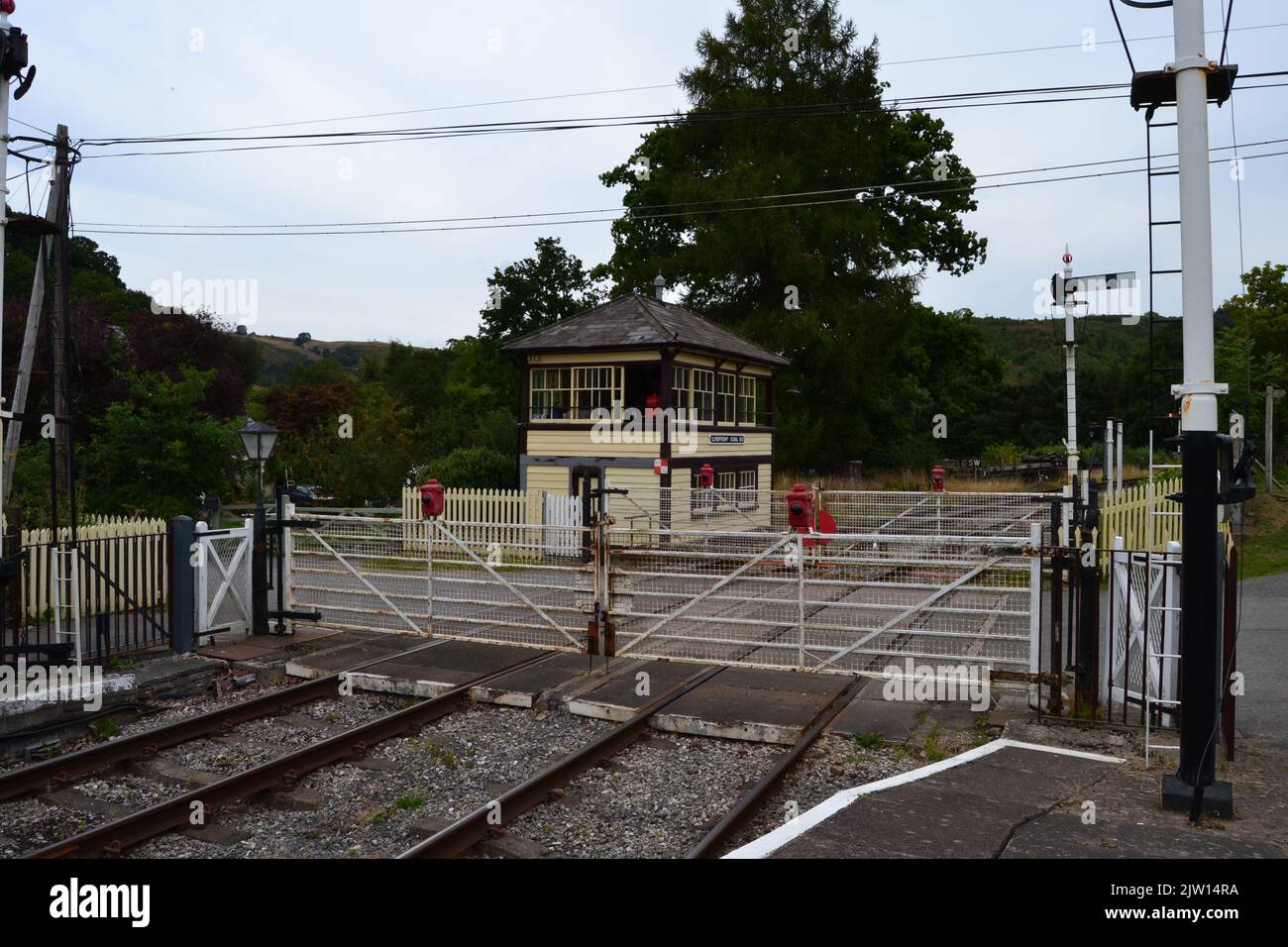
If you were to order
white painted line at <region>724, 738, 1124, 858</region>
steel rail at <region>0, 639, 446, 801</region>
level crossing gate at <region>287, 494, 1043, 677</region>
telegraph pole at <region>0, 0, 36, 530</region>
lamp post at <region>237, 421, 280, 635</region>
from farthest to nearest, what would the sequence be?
lamp post at <region>237, 421, 280, 635</region>, level crossing gate at <region>287, 494, 1043, 677</region>, telegraph pole at <region>0, 0, 36, 530</region>, steel rail at <region>0, 639, 446, 801</region>, white painted line at <region>724, 738, 1124, 858</region>

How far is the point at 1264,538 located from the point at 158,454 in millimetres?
24186

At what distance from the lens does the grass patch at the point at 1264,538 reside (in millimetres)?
19031

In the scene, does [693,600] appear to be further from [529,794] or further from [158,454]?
[158,454]

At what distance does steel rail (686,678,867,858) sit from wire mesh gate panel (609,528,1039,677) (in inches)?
32.2

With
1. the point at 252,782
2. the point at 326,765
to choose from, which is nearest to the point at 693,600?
the point at 326,765

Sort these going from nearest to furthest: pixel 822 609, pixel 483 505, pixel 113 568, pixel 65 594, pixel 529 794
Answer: pixel 529 794, pixel 113 568, pixel 65 594, pixel 822 609, pixel 483 505

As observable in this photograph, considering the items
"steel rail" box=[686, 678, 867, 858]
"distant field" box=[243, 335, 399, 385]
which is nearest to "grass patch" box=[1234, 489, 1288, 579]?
"steel rail" box=[686, 678, 867, 858]

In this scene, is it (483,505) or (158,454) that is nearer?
(158,454)

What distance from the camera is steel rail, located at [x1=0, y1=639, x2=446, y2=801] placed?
755cm

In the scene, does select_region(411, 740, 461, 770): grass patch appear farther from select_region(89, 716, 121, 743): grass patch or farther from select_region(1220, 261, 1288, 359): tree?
select_region(1220, 261, 1288, 359): tree

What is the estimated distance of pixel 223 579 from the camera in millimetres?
12461

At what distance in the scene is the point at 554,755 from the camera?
27.2ft
